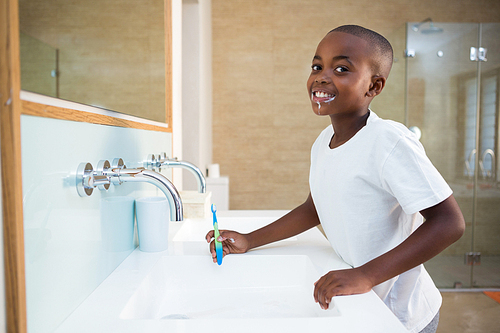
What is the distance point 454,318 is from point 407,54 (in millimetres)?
1605

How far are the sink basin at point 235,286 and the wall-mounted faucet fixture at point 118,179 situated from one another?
18 cm

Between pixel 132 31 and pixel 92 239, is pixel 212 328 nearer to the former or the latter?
pixel 92 239

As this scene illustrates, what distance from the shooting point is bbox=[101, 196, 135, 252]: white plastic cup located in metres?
0.66

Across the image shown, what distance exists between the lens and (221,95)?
2.94 meters

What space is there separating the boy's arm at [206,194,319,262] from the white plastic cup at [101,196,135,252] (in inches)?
6.4

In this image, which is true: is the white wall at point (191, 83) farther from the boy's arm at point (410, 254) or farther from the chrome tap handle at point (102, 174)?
the boy's arm at point (410, 254)

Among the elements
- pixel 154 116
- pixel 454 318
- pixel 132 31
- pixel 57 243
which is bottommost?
pixel 454 318

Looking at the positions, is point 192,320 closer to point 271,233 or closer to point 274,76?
point 271,233

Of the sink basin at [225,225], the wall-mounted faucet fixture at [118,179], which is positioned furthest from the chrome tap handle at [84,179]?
the sink basin at [225,225]

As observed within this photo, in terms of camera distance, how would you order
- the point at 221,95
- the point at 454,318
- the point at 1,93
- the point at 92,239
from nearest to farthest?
1. the point at 1,93
2. the point at 92,239
3. the point at 454,318
4. the point at 221,95

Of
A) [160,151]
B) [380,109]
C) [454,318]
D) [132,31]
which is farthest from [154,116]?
[380,109]

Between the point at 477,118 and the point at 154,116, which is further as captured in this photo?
the point at 477,118

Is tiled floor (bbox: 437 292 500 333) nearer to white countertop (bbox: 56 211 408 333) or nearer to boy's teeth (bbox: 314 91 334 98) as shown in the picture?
white countertop (bbox: 56 211 408 333)

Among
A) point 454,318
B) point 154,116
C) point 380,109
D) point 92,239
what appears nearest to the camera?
point 92,239
